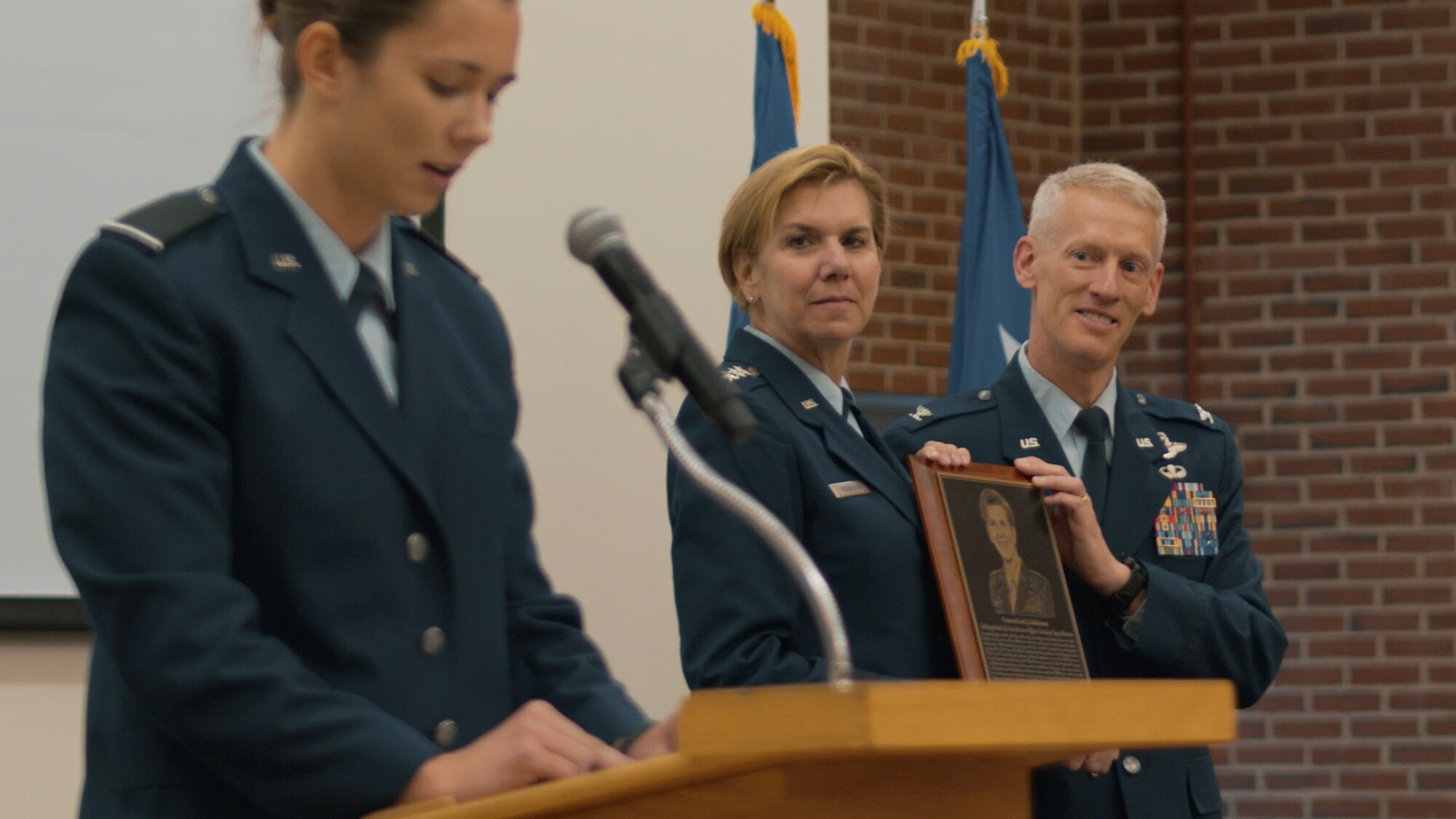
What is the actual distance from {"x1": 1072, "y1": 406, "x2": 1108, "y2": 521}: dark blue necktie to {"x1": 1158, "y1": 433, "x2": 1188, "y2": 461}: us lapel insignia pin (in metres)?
0.09

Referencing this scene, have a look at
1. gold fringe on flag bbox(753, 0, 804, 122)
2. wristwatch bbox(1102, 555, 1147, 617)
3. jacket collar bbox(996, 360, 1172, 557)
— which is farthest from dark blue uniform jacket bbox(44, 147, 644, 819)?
gold fringe on flag bbox(753, 0, 804, 122)

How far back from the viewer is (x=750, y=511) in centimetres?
113

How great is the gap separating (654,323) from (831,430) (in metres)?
0.96

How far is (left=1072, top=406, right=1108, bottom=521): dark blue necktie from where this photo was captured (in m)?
2.35

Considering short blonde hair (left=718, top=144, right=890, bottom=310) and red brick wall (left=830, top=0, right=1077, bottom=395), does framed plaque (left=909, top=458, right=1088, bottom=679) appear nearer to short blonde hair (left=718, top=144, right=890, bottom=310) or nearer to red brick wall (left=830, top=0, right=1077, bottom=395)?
short blonde hair (left=718, top=144, right=890, bottom=310)

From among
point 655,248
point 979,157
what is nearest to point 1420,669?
point 979,157

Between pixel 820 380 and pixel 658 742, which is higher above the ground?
pixel 820 380

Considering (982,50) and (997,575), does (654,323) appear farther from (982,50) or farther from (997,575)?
(982,50)

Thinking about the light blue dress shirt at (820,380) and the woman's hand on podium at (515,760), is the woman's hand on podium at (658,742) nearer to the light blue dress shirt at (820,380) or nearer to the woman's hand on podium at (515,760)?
the woman's hand on podium at (515,760)

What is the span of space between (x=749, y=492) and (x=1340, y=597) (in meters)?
4.75

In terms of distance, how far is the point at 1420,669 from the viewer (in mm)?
6098

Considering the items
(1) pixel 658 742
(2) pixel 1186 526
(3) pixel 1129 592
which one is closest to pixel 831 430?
(3) pixel 1129 592

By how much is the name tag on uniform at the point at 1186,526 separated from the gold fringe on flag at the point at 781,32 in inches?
41.7

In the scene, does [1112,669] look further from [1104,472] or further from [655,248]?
[655,248]
